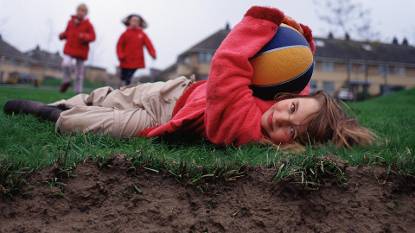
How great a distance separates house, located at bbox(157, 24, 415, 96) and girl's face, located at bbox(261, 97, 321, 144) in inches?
1799

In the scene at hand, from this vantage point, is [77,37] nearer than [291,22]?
No

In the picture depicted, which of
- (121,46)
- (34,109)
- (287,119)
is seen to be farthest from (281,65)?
(121,46)

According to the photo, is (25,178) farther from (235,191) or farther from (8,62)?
(8,62)

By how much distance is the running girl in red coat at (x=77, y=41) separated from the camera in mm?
11711

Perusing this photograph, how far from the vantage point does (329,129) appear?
11.6ft

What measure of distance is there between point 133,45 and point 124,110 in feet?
28.1

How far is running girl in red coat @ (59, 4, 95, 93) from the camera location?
11.7 m

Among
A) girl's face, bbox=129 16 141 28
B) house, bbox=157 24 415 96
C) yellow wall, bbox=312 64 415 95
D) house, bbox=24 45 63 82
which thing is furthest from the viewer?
house, bbox=24 45 63 82

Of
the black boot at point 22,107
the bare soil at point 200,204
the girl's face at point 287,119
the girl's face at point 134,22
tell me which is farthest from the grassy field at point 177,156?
the girl's face at point 134,22

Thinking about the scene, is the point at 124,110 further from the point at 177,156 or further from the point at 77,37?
the point at 77,37

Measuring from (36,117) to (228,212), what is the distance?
2988mm

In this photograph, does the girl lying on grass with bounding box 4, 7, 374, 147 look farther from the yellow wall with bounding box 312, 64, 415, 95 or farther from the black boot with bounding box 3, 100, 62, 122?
the yellow wall with bounding box 312, 64, 415, 95

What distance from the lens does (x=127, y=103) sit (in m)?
4.50

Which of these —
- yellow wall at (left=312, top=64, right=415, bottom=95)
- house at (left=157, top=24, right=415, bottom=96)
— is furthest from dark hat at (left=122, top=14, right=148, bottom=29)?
yellow wall at (left=312, top=64, right=415, bottom=95)
